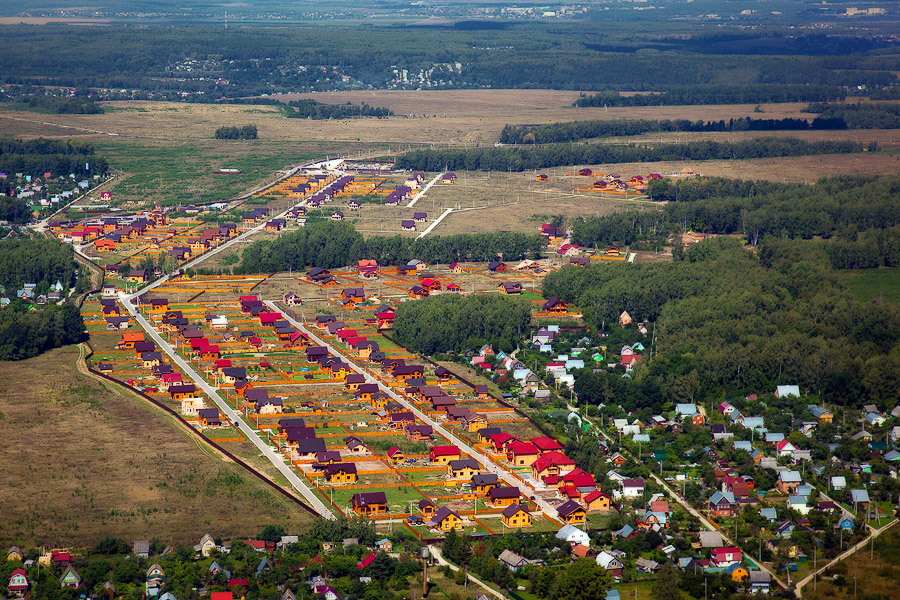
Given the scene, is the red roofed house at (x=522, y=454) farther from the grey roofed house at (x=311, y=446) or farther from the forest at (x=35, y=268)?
the forest at (x=35, y=268)

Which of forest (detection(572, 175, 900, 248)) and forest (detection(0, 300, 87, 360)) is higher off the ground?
forest (detection(0, 300, 87, 360))

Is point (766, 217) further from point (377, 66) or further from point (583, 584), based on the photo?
point (377, 66)

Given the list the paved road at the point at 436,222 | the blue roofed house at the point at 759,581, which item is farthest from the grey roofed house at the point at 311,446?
the paved road at the point at 436,222

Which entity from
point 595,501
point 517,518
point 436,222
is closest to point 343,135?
point 436,222

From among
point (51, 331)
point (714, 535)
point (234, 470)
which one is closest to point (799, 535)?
point (714, 535)

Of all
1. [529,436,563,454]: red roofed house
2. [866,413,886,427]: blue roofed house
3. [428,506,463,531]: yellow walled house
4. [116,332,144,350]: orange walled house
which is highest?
[428,506,463,531]: yellow walled house

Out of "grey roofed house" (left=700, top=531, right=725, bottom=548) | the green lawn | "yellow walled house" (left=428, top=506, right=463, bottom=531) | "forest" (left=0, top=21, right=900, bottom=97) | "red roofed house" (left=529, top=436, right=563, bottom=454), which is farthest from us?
"forest" (left=0, top=21, right=900, bottom=97)

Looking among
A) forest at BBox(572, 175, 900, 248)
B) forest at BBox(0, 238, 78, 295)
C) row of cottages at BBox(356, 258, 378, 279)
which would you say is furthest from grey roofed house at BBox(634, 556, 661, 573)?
forest at BBox(572, 175, 900, 248)

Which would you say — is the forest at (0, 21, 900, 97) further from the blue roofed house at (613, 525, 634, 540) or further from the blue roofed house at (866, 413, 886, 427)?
the blue roofed house at (613, 525, 634, 540)
